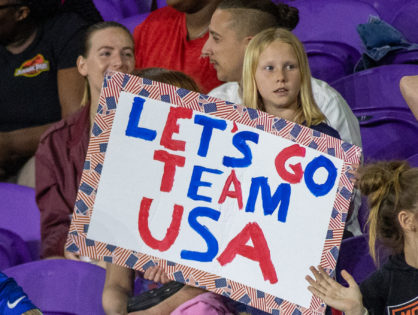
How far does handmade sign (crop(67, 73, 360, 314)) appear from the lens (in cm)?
165

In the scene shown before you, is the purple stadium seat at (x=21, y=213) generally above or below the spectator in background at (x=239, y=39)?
below

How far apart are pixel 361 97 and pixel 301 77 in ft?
1.37

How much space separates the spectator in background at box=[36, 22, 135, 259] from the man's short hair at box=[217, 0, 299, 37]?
0.29m

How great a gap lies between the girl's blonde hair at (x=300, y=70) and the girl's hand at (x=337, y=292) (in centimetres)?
38

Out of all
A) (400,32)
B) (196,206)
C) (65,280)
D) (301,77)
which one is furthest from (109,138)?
(400,32)

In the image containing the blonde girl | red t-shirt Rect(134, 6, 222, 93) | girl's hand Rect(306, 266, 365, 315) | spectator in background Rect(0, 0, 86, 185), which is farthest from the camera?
spectator in background Rect(0, 0, 86, 185)

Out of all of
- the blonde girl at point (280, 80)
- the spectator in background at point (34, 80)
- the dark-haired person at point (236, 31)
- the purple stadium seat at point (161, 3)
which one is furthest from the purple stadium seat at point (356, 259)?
the purple stadium seat at point (161, 3)

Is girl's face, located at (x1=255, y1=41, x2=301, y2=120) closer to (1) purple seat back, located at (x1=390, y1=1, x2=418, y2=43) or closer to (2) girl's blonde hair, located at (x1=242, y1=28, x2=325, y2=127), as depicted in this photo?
(2) girl's blonde hair, located at (x1=242, y1=28, x2=325, y2=127)

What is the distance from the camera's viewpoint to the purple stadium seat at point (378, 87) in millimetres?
2199

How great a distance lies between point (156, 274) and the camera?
1676 millimetres

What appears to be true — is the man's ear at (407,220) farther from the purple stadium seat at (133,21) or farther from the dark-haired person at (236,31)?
the purple stadium seat at (133,21)

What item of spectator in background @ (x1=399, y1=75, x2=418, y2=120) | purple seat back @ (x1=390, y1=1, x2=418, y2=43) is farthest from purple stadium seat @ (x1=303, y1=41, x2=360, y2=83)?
spectator in background @ (x1=399, y1=75, x2=418, y2=120)

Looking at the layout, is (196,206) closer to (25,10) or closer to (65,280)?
(65,280)

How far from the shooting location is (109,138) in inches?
67.3
